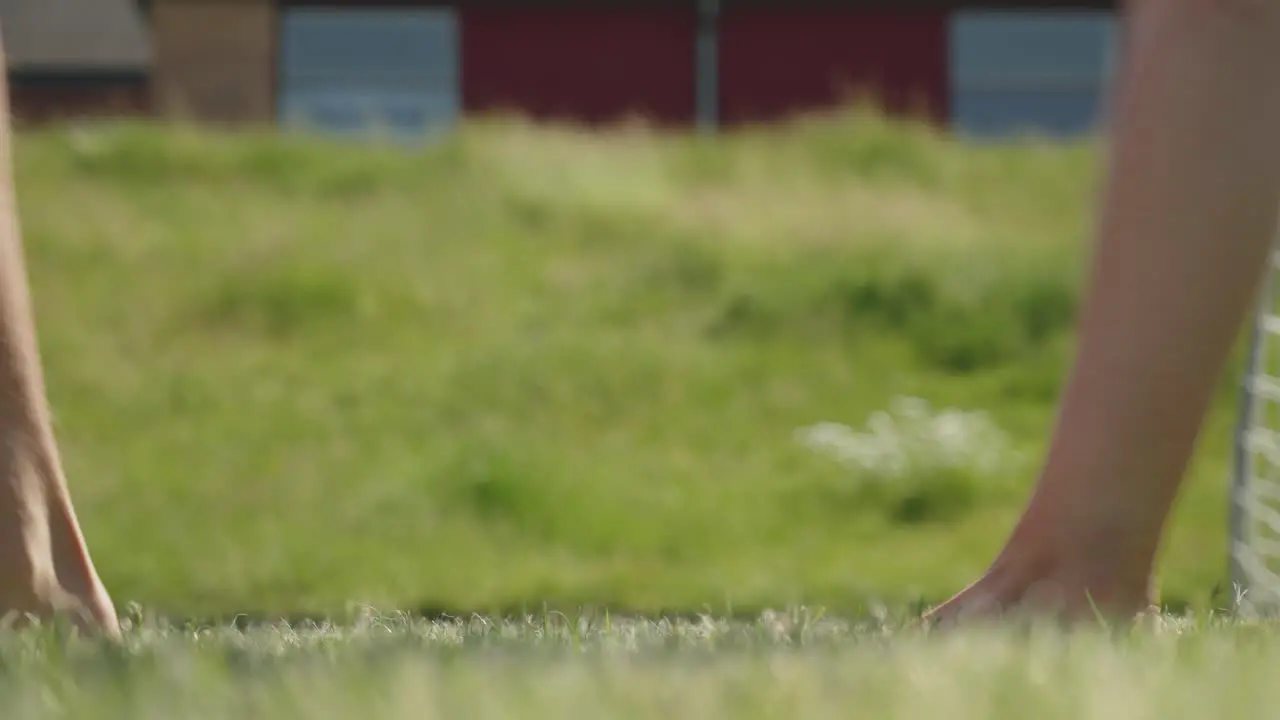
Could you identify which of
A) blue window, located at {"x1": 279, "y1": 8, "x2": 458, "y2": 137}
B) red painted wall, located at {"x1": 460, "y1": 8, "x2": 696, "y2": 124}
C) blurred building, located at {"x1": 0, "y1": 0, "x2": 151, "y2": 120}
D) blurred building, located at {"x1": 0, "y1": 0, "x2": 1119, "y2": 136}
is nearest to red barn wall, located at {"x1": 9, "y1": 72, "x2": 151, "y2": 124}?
blurred building, located at {"x1": 0, "y1": 0, "x2": 151, "y2": 120}

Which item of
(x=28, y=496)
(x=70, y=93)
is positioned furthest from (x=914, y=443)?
(x=70, y=93)

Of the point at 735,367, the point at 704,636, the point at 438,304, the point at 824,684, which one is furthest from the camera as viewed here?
the point at 438,304

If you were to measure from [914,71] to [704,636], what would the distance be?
1076 centimetres

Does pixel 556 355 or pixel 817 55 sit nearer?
pixel 556 355

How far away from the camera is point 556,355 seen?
4.95 metres

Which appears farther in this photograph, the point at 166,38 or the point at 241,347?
the point at 166,38

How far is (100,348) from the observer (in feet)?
16.6

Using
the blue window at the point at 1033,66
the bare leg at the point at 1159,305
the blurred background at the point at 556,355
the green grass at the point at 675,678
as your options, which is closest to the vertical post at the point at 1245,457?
the blurred background at the point at 556,355

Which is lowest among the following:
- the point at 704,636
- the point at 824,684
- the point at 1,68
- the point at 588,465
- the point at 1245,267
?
the point at 588,465

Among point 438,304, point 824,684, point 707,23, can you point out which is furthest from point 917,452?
point 707,23

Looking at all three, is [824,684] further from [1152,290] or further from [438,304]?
[438,304]

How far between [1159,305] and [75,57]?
34.4 feet

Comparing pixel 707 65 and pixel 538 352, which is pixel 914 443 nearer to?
pixel 538 352

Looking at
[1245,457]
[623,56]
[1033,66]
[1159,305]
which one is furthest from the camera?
[623,56]
